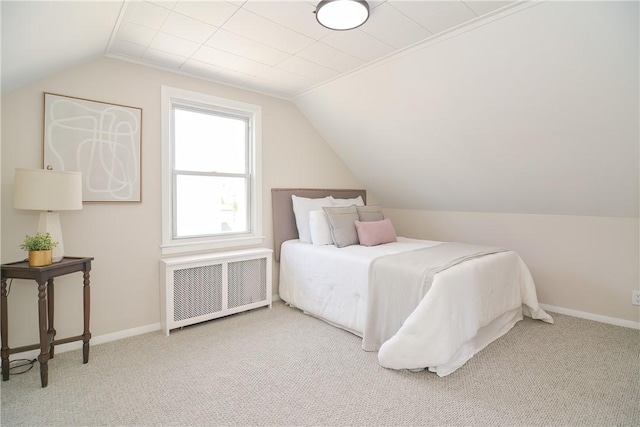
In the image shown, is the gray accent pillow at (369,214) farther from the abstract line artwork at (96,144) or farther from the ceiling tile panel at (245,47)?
the abstract line artwork at (96,144)

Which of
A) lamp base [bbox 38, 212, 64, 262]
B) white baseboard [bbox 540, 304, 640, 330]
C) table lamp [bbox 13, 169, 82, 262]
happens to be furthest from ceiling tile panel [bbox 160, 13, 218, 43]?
white baseboard [bbox 540, 304, 640, 330]

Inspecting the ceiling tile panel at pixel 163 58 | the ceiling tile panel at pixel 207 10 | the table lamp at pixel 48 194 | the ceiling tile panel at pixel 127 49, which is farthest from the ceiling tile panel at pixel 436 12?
the table lamp at pixel 48 194

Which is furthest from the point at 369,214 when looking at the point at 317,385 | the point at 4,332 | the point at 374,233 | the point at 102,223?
the point at 4,332

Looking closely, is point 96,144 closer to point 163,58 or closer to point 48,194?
point 48,194

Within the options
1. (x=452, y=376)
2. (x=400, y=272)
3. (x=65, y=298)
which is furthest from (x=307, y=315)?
(x=65, y=298)

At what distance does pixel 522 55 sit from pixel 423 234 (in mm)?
2652

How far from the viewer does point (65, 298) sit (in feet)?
8.49

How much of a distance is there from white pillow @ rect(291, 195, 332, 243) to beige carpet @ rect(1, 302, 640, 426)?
3.88ft

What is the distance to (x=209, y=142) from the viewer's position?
3471 mm

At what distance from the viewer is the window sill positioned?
3111mm

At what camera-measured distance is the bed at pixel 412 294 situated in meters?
2.21

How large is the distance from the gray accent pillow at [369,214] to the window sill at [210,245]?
44.6 inches

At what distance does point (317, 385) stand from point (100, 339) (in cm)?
188

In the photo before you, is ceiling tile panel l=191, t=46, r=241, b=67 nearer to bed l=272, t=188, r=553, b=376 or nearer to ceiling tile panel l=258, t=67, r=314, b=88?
ceiling tile panel l=258, t=67, r=314, b=88
